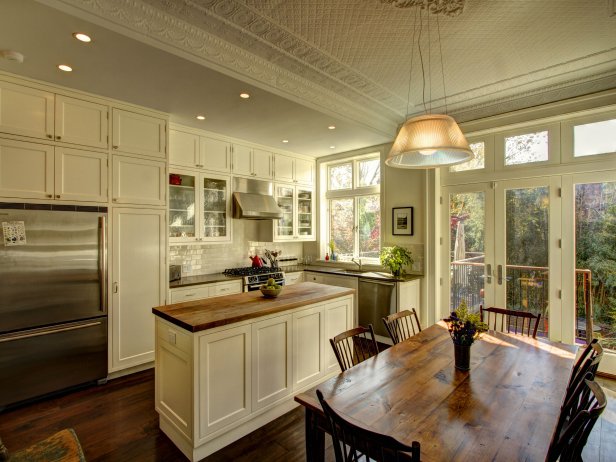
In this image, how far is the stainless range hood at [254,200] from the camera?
4.55 m

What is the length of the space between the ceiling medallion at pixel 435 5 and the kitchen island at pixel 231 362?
231cm

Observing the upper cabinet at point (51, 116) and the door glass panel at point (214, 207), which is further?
the door glass panel at point (214, 207)

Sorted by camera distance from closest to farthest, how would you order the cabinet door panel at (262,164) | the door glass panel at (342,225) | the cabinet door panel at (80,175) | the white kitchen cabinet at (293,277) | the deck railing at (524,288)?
the cabinet door panel at (80,175) → the deck railing at (524,288) → the cabinet door panel at (262,164) → the white kitchen cabinet at (293,277) → the door glass panel at (342,225)

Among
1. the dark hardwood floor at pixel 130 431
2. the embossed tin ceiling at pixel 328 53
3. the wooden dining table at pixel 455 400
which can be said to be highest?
the embossed tin ceiling at pixel 328 53

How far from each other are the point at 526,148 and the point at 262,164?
3463 millimetres

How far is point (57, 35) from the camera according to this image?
7.04ft

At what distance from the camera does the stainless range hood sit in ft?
14.9

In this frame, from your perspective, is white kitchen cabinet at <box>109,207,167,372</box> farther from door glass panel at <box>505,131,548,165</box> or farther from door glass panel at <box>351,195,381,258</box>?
door glass panel at <box>505,131,548,165</box>

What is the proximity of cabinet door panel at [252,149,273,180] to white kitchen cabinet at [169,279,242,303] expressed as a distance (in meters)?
1.69

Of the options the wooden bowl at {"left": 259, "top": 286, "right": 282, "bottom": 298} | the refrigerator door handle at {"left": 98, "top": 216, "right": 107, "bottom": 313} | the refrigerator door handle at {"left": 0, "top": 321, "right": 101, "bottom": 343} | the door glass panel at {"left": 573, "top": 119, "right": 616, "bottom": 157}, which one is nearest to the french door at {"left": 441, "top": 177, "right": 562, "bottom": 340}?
the door glass panel at {"left": 573, "top": 119, "right": 616, "bottom": 157}

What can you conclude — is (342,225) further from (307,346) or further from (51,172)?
(51,172)

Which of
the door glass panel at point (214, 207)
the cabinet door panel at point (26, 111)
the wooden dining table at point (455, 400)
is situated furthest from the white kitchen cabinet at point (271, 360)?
the cabinet door panel at point (26, 111)

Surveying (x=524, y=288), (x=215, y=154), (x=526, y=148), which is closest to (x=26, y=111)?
(x=215, y=154)

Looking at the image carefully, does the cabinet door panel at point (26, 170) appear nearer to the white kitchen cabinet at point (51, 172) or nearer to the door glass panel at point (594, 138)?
the white kitchen cabinet at point (51, 172)
